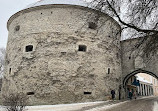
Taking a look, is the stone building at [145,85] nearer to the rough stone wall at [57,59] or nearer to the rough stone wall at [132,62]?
the rough stone wall at [132,62]

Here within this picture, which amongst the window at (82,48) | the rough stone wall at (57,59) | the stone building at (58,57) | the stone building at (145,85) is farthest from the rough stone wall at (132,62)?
the stone building at (145,85)

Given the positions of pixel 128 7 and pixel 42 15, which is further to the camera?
pixel 42 15

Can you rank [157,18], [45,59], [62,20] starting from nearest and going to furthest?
[157,18] → [45,59] → [62,20]

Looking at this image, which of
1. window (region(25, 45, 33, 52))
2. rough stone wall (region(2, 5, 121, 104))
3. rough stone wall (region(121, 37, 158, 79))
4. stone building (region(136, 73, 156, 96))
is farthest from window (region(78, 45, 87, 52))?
stone building (region(136, 73, 156, 96))

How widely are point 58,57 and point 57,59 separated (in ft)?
0.42

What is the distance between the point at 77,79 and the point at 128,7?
18.3ft

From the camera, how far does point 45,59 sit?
905cm

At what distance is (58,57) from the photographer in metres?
9.10

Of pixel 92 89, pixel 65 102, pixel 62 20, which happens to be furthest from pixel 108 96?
pixel 62 20

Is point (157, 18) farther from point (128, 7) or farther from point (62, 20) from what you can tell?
point (62, 20)

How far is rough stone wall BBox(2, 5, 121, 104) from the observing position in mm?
8727

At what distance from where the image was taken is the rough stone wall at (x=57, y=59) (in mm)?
8727

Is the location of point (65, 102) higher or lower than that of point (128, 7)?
lower

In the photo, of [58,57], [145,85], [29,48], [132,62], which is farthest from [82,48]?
[145,85]
